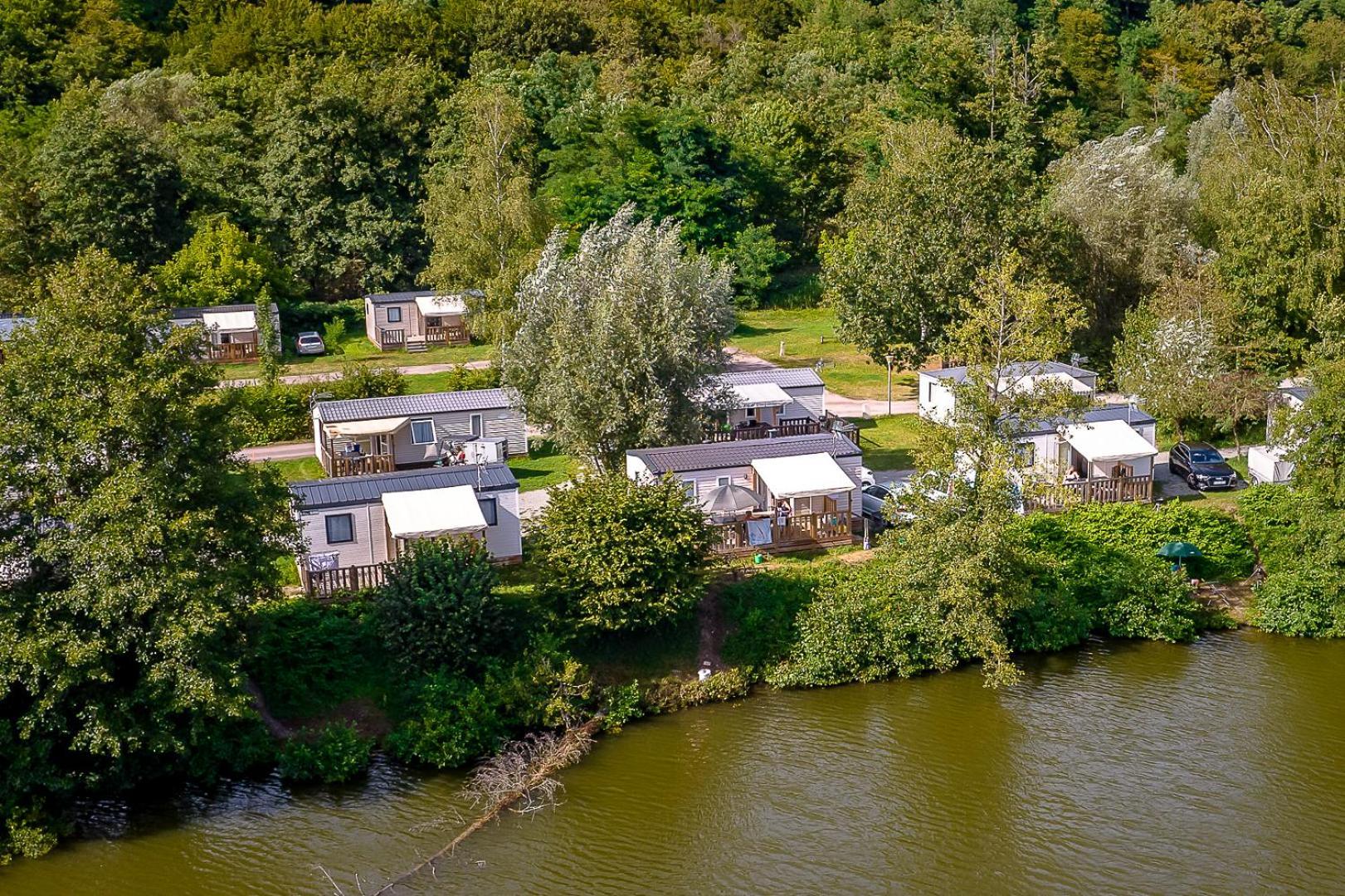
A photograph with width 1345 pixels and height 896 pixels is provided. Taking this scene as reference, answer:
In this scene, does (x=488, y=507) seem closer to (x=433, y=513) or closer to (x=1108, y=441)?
(x=433, y=513)

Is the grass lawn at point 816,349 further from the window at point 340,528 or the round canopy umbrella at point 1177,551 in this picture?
the window at point 340,528

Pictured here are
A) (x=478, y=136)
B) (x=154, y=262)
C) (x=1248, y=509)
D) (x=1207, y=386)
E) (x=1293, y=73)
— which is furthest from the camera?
(x=1293, y=73)

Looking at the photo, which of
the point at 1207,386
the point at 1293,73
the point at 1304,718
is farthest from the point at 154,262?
the point at 1293,73

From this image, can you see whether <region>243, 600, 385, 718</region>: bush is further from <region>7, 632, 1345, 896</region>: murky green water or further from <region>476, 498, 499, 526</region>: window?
<region>476, 498, 499, 526</region>: window

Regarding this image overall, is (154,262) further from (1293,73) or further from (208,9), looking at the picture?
(1293,73)

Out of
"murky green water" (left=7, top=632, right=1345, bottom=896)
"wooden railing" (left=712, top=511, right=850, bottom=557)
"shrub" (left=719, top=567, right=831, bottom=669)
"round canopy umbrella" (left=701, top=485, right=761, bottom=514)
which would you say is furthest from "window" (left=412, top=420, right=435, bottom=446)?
"murky green water" (left=7, top=632, right=1345, bottom=896)

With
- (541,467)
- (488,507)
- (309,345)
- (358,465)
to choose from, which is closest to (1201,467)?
(541,467)
